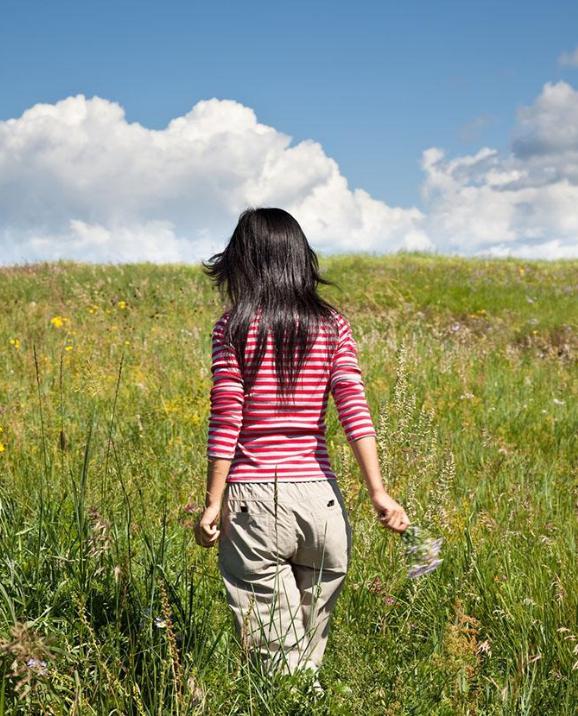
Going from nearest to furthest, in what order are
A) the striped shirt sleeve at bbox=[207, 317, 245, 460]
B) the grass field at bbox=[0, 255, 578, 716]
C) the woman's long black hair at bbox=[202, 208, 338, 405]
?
the grass field at bbox=[0, 255, 578, 716]
the striped shirt sleeve at bbox=[207, 317, 245, 460]
the woman's long black hair at bbox=[202, 208, 338, 405]

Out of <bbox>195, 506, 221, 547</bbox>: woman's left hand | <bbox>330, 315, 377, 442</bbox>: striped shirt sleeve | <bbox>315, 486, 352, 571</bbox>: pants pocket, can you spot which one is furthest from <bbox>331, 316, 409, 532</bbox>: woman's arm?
<bbox>195, 506, 221, 547</bbox>: woman's left hand

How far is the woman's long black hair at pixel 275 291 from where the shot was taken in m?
2.47

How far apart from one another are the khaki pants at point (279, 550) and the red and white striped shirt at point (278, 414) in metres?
0.06

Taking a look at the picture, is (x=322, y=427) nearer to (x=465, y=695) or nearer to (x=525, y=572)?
(x=465, y=695)

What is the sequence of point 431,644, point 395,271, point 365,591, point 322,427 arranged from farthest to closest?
point 395,271 < point 365,591 < point 431,644 < point 322,427

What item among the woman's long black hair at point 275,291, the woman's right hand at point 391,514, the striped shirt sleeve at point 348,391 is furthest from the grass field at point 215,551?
the woman's long black hair at point 275,291

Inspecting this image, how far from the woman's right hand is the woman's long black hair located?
46 cm

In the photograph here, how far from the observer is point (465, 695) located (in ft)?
7.35

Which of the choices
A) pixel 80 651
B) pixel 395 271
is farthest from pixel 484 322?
pixel 80 651

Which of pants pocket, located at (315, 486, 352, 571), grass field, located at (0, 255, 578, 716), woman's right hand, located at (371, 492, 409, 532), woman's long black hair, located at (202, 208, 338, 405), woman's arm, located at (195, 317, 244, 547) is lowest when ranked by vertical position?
grass field, located at (0, 255, 578, 716)

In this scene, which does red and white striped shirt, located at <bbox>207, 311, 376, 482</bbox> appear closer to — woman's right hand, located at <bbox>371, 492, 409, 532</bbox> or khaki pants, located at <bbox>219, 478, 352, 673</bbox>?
khaki pants, located at <bbox>219, 478, 352, 673</bbox>

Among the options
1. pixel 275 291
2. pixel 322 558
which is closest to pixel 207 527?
pixel 322 558

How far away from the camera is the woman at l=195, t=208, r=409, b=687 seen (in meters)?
2.39

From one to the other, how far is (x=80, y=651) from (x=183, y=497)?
1726 millimetres
